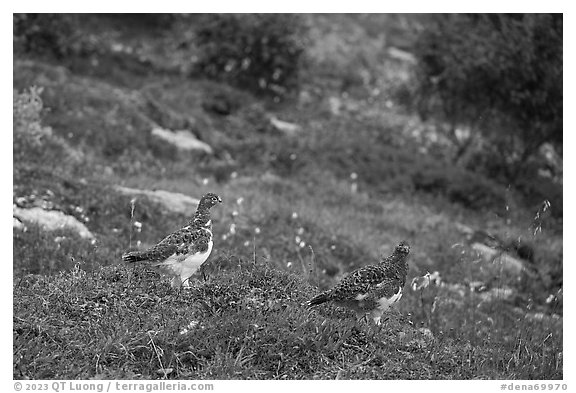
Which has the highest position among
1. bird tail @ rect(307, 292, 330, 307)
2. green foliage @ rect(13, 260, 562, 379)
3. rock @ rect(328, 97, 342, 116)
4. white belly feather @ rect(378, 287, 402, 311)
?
bird tail @ rect(307, 292, 330, 307)

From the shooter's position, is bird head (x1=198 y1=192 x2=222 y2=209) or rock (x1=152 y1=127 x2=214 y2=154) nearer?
bird head (x1=198 y1=192 x2=222 y2=209)

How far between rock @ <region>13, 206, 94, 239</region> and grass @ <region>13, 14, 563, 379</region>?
8.1 inches

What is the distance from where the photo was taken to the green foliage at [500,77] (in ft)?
67.2

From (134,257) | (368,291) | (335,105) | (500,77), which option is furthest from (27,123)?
(500,77)

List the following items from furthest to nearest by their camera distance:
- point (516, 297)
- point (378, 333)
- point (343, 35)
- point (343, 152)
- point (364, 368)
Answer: point (343, 35) → point (343, 152) → point (516, 297) → point (378, 333) → point (364, 368)

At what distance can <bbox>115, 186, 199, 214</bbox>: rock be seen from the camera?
14.3m

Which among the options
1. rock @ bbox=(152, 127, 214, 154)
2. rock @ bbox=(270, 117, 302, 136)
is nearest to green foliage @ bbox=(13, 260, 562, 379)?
rock @ bbox=(152, 127, 214, 154)

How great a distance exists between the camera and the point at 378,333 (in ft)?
29.5

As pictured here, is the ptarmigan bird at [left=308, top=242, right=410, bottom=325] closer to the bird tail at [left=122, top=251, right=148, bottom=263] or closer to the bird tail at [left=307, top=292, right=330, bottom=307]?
the bird tail at [left=307, top=292, right=330, bottom=307]

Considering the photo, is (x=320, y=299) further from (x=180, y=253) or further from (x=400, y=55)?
(x=400, y=55)

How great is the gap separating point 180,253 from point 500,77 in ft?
50.8
